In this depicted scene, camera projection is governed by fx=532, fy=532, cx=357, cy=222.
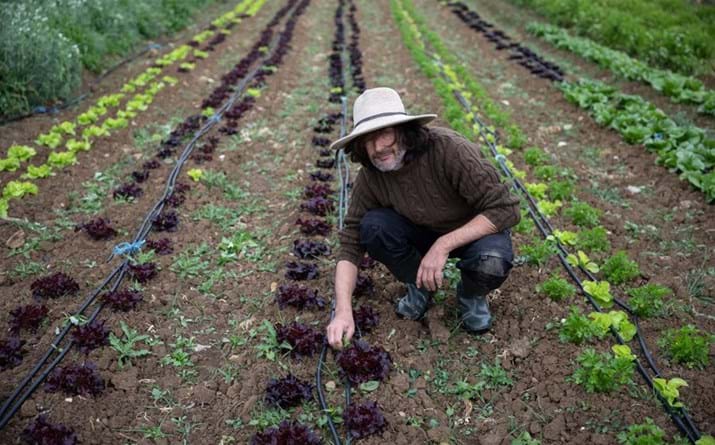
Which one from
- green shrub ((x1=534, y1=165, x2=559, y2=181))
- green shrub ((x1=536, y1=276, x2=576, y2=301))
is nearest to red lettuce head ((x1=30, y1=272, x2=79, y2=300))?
green shrub ((x1=536, y1=276, x2=576, y2=301))

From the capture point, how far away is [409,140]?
3029mm

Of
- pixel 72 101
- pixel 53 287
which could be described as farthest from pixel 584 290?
pixel 72 101

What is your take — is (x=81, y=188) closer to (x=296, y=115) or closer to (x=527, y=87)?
(x=296, y=115)

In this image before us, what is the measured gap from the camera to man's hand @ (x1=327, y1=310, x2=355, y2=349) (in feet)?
10.3

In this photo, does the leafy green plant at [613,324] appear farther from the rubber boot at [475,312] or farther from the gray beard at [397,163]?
the gray beard at [397,163]

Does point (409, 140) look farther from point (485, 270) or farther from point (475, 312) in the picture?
point (475, 312)

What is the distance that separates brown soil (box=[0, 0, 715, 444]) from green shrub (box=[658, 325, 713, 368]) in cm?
8

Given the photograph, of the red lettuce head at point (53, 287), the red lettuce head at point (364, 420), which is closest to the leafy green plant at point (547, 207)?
the red lettuce head at point (364, 420)

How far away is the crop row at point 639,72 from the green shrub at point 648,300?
4538mm

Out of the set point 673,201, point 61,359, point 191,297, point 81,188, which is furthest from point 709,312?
point 81,188

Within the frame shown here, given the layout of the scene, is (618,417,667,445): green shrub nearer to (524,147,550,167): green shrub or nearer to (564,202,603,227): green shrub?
(564,202,603,227): green shrub

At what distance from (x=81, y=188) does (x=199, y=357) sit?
3.05m

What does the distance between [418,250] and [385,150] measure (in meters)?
0.84

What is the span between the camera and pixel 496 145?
21.7 feet
